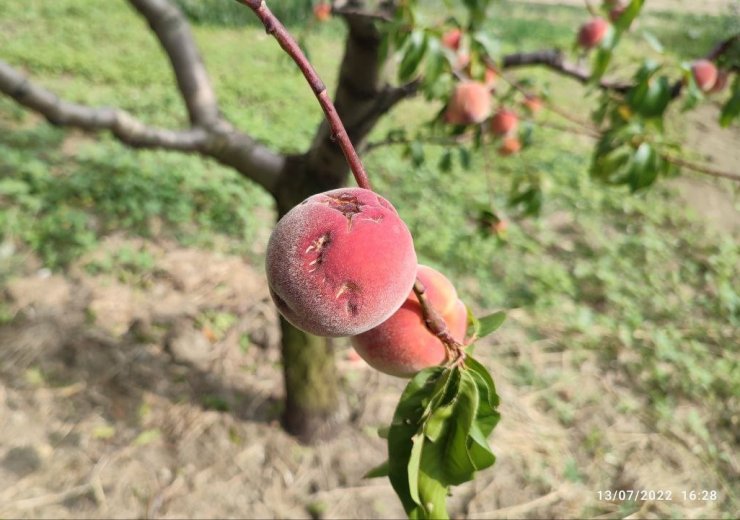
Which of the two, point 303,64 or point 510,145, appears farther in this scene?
point 510,145

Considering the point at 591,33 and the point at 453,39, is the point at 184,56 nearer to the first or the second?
the point at 453,39

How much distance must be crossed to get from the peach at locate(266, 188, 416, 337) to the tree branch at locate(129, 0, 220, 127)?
4.33 feet

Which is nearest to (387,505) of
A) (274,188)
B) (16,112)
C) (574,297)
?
(274,188)

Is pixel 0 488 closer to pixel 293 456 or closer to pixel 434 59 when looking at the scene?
pixel 293 456

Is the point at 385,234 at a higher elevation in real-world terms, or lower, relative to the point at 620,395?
higher

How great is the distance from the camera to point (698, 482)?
2.36m

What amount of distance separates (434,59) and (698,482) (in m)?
2.13

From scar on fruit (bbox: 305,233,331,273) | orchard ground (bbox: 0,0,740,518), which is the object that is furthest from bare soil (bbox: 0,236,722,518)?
scar on fruit (bbox: 305,233,331,273)

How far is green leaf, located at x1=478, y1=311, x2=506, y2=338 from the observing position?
0.98 m

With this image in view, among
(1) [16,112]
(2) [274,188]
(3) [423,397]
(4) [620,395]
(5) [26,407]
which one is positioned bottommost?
(1) [16,112]

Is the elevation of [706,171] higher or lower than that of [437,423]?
higher

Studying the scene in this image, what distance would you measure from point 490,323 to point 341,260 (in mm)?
424

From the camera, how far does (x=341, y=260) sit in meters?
0.68
